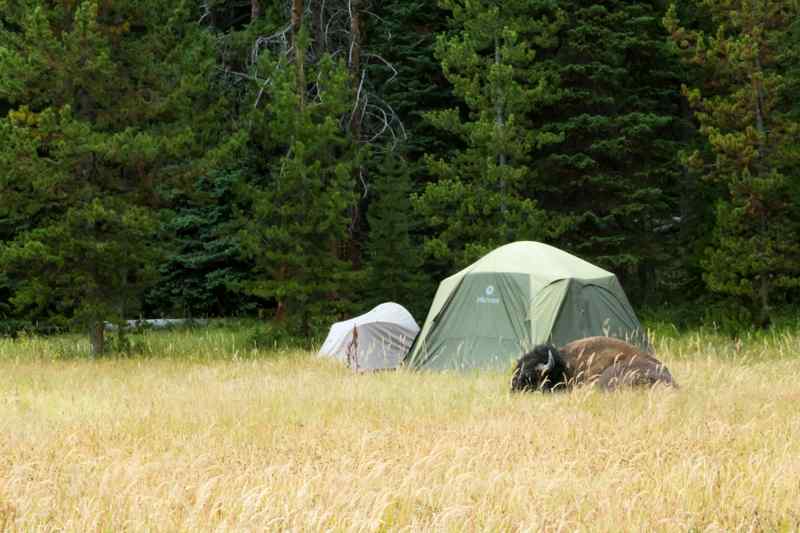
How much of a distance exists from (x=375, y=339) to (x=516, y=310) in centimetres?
239

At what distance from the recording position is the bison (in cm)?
870

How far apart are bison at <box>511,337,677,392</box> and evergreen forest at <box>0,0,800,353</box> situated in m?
7.50

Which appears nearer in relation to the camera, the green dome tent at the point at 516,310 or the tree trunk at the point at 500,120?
the green dome tent at the point at 516,310

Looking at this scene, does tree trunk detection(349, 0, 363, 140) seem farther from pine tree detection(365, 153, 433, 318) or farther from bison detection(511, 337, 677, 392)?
bison detection(511, 337, 677, 392)

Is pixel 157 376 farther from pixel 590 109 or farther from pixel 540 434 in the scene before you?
pixel 590 109

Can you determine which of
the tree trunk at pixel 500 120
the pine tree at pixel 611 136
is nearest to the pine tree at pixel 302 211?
the tree trunk at pixel 500 120

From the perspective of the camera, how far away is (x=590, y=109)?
2186cm

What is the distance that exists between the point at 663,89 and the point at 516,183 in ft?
22.7

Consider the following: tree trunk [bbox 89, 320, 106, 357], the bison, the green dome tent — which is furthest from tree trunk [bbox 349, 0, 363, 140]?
the bison

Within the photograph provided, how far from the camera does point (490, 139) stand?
1855 cm

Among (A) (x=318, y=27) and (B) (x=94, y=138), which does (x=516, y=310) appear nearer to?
(B) (x=94, y=138)

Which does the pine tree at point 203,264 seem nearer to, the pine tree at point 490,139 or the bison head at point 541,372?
the pine tree at point 490,139

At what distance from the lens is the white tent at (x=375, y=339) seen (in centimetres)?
1282

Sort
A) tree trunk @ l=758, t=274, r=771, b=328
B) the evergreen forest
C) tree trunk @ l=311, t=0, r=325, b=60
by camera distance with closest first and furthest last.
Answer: the evergreen forest, tree trunk @ l=758, t=274, r=771, b=328, tree trunk @ l=311, t=0, r=325, b=60
